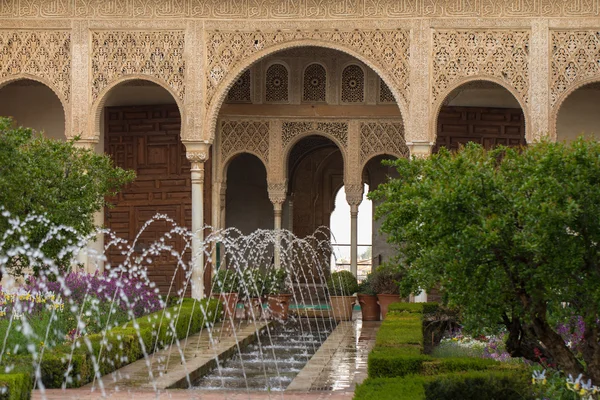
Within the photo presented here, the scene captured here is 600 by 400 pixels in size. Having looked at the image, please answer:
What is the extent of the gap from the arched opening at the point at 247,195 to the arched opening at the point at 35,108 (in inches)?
161

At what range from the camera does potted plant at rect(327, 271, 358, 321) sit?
16.0 meters

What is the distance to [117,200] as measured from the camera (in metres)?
18.6

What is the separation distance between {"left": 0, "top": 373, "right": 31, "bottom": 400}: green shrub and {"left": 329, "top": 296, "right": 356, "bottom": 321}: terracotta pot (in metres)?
8.91

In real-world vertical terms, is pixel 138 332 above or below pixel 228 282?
below

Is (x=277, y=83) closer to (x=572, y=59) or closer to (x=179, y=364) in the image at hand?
(x=572, y=59)

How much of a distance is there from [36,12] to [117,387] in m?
8.26

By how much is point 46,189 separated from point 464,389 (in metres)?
6.22

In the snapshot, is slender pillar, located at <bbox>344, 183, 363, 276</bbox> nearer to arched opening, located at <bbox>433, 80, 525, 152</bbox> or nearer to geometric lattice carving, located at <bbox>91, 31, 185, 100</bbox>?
→ arched opening, located at <bbox>433, 80, 525, 152</bbox>

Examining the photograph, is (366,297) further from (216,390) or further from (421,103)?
(216,390)

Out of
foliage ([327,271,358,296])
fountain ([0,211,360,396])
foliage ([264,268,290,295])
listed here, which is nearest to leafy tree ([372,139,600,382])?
fountain ([0,211,360,396])

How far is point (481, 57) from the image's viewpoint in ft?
49.4

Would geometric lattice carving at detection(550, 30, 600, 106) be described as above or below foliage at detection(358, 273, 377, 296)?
above

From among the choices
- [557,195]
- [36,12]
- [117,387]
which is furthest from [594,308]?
[36,12]

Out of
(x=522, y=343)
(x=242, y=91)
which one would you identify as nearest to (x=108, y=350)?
(x=522, y=343)
